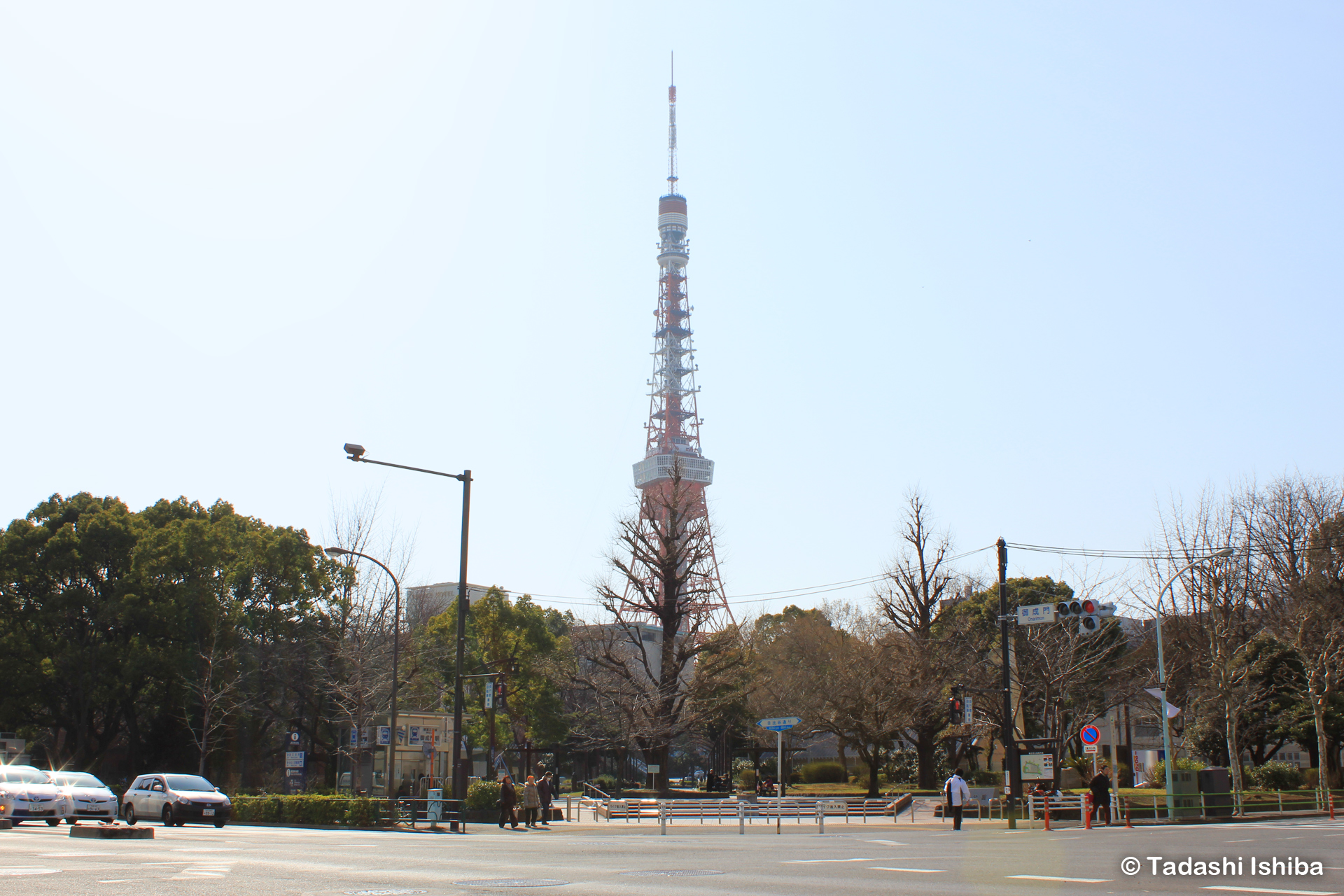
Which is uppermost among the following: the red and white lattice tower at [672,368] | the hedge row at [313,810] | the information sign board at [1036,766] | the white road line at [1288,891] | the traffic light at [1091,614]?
the red and white lattice tower at [672,368]

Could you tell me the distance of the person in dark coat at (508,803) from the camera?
2730 cm

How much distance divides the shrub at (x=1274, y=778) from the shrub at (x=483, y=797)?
97.9 feet

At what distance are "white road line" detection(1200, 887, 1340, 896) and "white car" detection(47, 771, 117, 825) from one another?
23.5 m

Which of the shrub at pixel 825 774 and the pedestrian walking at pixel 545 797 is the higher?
the pedestrian walking at pixel 545 797

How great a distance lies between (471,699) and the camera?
48.9 meters

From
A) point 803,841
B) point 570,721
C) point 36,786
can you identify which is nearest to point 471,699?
point 570,721

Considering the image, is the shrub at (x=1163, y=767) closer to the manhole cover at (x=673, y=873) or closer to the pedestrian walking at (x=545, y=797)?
the pedestrian walking at (x=545, y=797)

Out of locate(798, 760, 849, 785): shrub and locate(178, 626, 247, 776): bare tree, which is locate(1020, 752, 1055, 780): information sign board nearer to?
locate(178, 626, 247, 776): bare tree

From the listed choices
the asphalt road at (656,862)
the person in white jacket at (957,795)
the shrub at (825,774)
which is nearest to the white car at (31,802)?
the asphalt road at (656,862)

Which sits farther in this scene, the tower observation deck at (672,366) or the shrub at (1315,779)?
the tower observation deck at (672,366)

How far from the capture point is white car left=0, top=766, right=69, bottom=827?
23250 millimetres

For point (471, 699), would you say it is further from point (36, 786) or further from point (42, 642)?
point (36, 786)

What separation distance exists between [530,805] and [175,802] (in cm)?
861

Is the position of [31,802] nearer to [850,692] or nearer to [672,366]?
[850,692]
